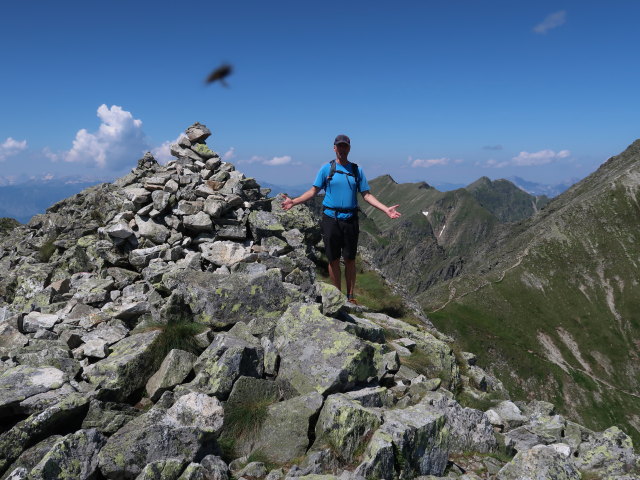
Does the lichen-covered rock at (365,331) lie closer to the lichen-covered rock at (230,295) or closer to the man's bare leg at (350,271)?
the lichen-covered rock at (230,295)

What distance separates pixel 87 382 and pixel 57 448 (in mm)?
2765

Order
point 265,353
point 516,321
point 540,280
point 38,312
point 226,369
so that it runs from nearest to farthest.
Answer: point 226,369
point 265,353
point 38,312
point 516,321
point 540,280

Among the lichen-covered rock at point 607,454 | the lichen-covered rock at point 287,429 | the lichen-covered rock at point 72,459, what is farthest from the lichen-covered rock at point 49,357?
the lichen-covered rock at point 607,454

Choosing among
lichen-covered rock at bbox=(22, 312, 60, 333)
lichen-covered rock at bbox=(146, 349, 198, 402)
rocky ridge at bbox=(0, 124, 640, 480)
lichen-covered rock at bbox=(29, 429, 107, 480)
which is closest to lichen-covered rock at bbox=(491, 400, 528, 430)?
rocky ridge at bbox=(0, 124, 640, 480)

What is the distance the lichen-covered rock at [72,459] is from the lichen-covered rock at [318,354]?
414 centimetres

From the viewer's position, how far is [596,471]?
30.8 feet

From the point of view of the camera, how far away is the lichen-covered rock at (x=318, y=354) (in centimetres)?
975

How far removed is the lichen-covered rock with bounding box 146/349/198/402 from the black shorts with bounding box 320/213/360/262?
7020mm

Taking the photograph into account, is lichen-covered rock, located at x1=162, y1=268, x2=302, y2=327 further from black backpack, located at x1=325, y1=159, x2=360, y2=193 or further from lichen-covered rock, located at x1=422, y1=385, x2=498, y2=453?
lichen-covered rock, located at x1=422, y1=385, x2=498, y2=453

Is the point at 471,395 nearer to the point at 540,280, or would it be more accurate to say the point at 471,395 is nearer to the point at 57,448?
the point at 57,448

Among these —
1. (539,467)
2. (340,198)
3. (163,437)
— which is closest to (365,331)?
(340,198)

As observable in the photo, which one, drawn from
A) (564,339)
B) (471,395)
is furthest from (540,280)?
(471,395)

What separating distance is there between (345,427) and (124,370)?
507 cm

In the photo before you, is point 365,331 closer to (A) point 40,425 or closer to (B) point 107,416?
(B) point 107,416
